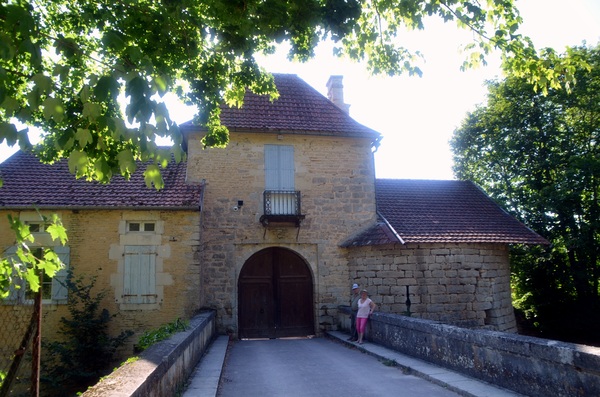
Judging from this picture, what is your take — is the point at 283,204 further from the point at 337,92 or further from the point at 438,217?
the point at 337,92

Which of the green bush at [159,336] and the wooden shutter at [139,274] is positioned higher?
the wooden shutter at [139,274]

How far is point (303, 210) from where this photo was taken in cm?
1396

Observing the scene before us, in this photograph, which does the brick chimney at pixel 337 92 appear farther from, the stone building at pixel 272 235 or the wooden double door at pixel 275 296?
the wooden double door at pixel 275 296

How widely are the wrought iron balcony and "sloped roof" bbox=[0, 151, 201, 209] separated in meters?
2.05

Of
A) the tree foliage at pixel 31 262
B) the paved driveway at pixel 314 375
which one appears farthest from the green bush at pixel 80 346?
the tree foliage at pixel 31 262

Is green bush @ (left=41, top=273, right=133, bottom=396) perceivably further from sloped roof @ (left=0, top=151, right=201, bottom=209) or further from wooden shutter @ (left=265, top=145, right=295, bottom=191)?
wooden shutter @ (left=265, top=145, right=295, bottom=191)

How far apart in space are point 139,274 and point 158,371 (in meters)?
8.30

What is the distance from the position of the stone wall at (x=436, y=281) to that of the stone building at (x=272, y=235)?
0.03m

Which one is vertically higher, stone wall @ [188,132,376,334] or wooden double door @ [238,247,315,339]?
stone wall @ [188,132,376,334]

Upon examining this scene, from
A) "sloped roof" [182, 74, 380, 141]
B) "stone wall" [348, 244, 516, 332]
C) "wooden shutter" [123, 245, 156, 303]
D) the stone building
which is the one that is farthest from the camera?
"sloped roof" [182, 74, 380, 141]

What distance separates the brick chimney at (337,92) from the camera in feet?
53.3

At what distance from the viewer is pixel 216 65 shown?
7559 mm

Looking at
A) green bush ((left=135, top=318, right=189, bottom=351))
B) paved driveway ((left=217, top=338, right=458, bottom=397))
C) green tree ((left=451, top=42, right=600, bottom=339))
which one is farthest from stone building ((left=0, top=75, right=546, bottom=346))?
green tree ((left=451, top=42, right=600, bottom=339))

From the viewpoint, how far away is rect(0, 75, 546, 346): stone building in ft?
40.9
